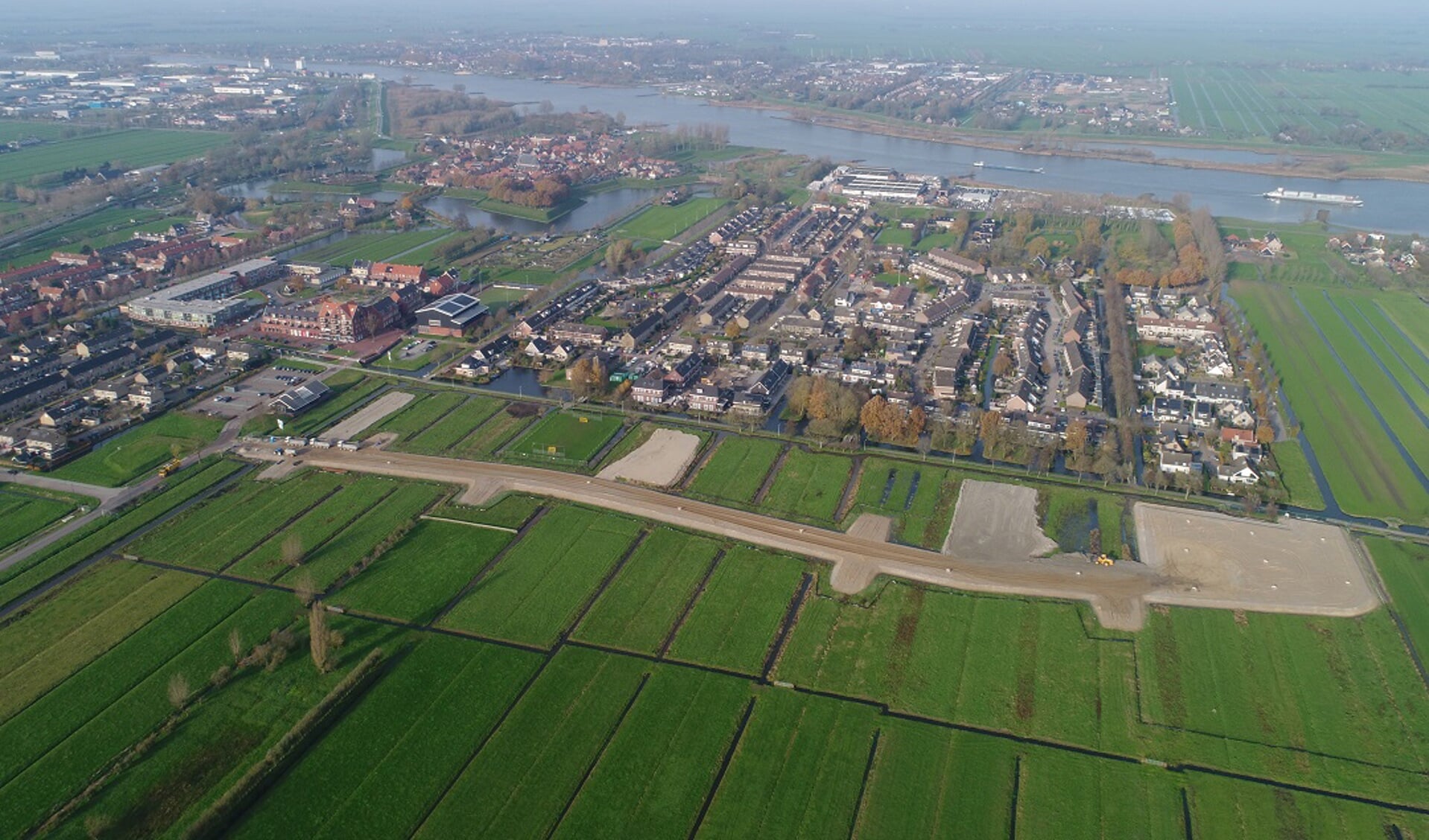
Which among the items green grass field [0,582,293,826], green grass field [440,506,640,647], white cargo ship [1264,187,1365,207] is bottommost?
green grass field [0,582,293,826]

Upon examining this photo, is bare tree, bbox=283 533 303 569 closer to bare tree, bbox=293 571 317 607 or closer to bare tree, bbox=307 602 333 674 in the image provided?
bare tree, bbox=293 571 317 607

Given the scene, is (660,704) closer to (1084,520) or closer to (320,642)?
(320,642)

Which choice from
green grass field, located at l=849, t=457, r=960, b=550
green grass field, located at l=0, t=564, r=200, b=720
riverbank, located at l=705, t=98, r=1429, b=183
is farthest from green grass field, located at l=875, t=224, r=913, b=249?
green grass field, located at l=0, t=564, r=200, b=720

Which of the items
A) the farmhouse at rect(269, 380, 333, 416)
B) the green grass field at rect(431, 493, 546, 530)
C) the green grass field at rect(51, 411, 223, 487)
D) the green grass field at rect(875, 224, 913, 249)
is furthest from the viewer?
the green grass field at rect(875, 224, 913, 249)

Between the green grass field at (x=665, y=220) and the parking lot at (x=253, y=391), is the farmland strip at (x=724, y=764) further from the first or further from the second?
the green grass field at (x=665, y=220)

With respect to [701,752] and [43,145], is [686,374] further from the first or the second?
[43,145]

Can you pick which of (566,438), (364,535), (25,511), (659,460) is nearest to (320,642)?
(364,535)
